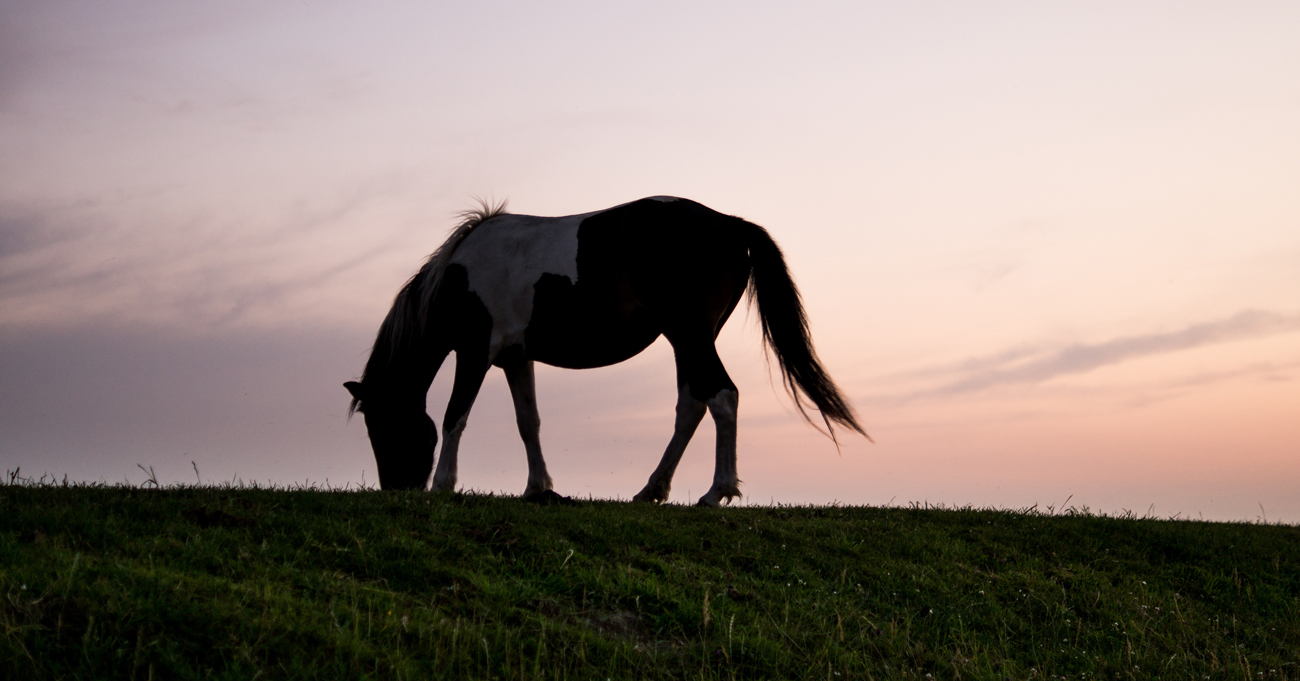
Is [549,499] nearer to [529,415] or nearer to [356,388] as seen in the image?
[529,415]

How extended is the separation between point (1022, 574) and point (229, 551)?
568 centimetres

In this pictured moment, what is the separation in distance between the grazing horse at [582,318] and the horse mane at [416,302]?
0.06 feet

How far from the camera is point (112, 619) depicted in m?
4.28

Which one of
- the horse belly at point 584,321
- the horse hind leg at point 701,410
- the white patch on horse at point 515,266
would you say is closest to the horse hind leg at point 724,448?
the horse hind leg at point 701,410

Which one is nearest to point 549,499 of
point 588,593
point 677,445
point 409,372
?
point 677,445

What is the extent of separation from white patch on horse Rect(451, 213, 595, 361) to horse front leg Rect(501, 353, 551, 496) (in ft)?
1.46

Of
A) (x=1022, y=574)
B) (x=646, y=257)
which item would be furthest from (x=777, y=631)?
(x=646, y=257)

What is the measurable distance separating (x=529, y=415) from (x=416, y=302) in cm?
182

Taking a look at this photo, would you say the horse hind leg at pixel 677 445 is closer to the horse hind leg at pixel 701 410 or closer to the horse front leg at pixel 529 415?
the horse hind leg at pixel 701 410

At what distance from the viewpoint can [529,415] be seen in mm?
10391

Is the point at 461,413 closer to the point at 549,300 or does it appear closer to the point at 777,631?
the point at 549,300

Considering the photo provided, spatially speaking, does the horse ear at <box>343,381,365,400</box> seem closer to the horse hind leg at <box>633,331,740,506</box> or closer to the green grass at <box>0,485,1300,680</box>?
the green grass at <box>0,485,1300,680</box>

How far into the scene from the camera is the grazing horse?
9.63 meters

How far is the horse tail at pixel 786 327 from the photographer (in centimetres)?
1005
